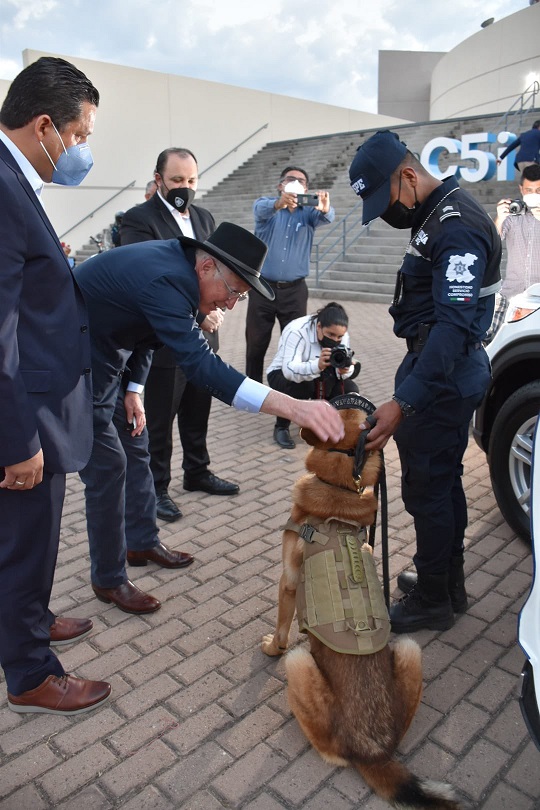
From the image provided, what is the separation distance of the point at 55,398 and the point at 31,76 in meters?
1.05

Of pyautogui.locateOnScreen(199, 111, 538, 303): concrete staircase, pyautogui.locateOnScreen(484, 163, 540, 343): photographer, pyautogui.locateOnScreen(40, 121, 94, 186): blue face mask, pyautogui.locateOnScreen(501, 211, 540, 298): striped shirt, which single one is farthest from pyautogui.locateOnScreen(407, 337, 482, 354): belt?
pyautogui.locateOnScreen(199, 111, 538, 303): concrete staircase

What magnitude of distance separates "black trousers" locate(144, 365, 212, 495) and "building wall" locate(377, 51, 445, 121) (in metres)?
33.4

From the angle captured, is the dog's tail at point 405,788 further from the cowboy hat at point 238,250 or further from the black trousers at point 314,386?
the black trousers at point 314,386

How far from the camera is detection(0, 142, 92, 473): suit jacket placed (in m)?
1.83

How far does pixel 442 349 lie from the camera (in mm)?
2369

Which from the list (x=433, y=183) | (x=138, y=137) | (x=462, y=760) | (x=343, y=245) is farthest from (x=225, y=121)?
(x=462, y=760)

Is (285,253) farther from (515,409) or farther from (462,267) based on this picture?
(462,267)

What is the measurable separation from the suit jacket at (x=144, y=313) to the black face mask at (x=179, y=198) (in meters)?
1.33

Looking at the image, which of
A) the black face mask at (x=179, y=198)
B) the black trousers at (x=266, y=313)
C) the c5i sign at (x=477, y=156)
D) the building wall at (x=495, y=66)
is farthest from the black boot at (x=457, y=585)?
the building wall at (x=495, y=66)

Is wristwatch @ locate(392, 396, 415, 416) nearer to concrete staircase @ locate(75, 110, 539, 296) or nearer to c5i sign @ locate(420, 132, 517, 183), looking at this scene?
concrete staircase @ locate(75, 110, 539, 296)

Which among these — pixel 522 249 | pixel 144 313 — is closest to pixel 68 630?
pixel 144 313

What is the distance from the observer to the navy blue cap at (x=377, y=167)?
246cm

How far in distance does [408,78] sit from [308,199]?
32.3 m

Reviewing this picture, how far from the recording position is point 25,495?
214cm
